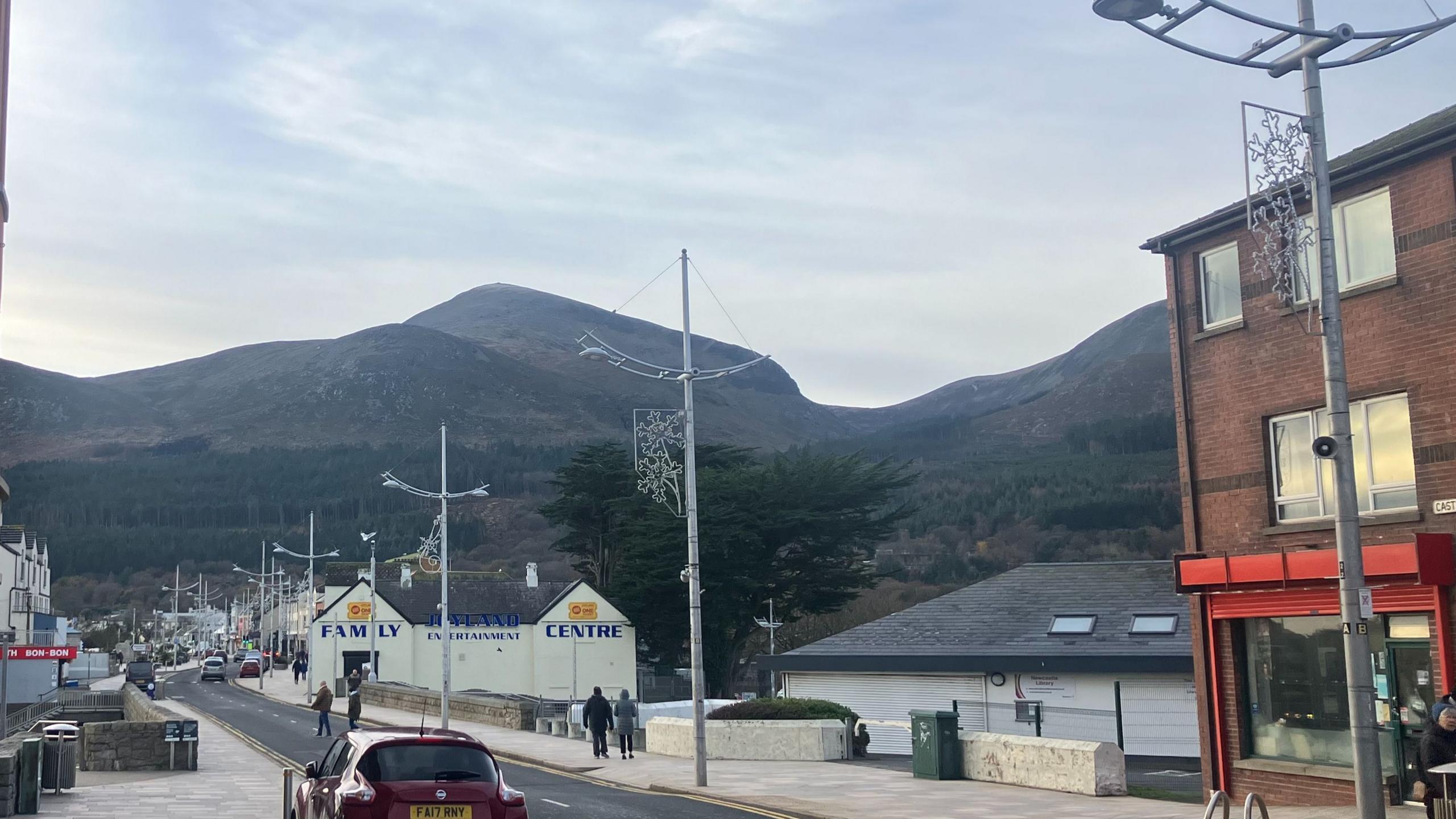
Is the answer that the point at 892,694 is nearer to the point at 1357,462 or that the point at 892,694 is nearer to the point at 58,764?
the point at 1357,462

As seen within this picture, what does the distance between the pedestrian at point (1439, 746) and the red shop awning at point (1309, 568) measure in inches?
75.9

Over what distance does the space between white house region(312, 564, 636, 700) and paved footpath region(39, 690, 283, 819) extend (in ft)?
138

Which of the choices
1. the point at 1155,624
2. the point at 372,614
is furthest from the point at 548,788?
the point at 372,614

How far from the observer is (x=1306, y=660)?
61.5 ft

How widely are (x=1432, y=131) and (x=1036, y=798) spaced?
10947mm

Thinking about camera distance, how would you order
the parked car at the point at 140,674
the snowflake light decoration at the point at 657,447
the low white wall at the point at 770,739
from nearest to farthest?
the snowflake light decoration at the point at 657,447 < the low white wall at the point at 770,739 < the parked car at the point at 140,674

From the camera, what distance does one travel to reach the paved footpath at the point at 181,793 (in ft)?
60.0

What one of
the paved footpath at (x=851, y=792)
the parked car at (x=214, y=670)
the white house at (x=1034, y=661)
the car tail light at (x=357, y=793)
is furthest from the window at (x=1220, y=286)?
the parked car at (x=214, y=670)

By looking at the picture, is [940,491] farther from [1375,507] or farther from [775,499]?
[1375,507]

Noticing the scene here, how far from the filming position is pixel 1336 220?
736 inches

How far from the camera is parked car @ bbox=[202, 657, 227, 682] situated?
303 ft

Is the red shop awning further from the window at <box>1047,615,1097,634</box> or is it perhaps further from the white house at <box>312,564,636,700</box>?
the white house at <box>312,564,636,700</box>

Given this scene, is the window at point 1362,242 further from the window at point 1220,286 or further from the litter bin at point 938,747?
the litter bin at point 938,747

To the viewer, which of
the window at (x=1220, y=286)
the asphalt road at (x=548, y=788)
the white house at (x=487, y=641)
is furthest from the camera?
the white house at (x=487, y=641)
